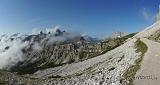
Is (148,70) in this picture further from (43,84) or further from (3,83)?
(3,83)

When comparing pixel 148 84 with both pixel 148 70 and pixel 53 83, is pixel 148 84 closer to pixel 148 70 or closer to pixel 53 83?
pixel 148 70

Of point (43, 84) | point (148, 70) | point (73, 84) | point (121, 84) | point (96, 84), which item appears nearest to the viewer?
point (121, 84)

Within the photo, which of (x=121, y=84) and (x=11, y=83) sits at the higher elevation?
(x=121, y=84)

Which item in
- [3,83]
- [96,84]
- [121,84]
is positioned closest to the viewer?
[121,84]

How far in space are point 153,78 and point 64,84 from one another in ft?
51.9

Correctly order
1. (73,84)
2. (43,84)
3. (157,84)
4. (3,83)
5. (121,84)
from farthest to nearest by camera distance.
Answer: (3,83) < (43,84) < (73,84) < (121,84) < (157,84)

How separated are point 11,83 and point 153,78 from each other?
91.0 feet

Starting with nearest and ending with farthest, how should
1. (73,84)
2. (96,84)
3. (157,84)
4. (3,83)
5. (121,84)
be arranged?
(157,84)
(121,84)
(96,84)
(73,84)
(3,83)

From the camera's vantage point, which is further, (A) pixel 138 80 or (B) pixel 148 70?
(B) pixel 148 70

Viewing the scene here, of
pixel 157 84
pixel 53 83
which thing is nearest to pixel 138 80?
pixel 157 84

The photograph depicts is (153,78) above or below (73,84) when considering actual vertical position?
above

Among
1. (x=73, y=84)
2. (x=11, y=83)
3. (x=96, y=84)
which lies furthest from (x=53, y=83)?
(x=96, y=84)

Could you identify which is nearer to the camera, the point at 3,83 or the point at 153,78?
the point at 153,78

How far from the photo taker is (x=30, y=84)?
45500 mm
